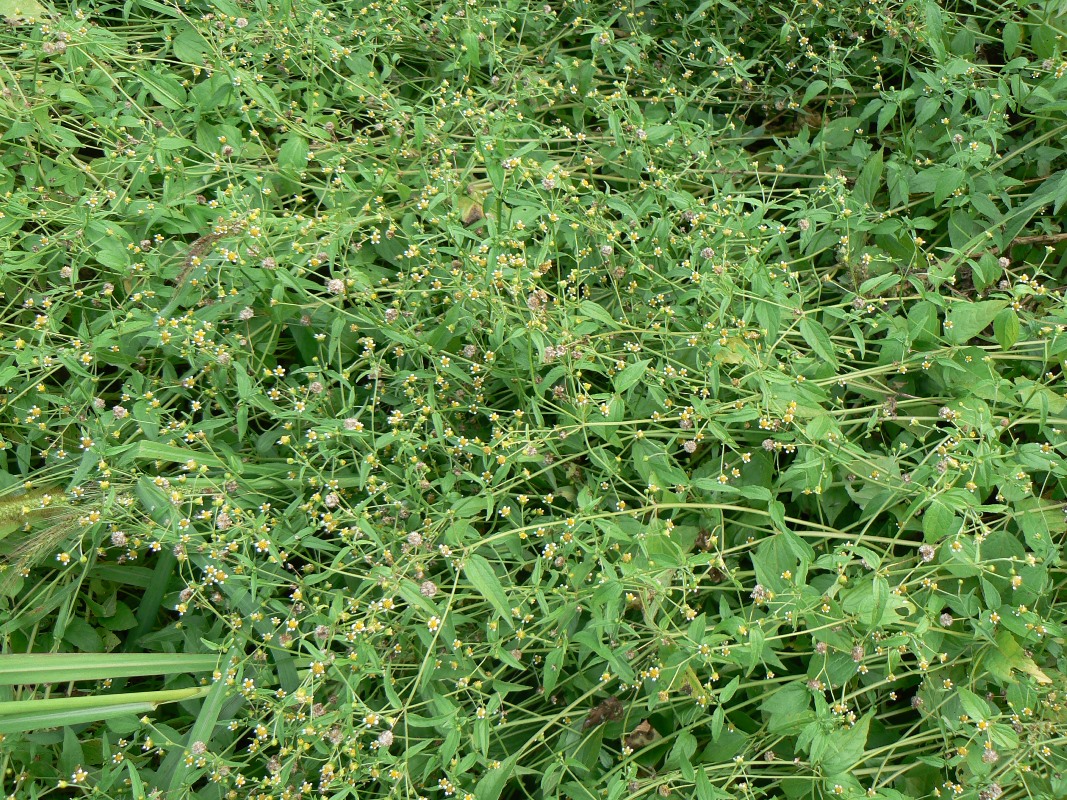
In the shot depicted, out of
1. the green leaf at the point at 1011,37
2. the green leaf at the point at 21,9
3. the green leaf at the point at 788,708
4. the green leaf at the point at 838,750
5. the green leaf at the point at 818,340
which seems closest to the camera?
the green leaf at the point at 838,750

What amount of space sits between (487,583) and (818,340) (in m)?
1.23

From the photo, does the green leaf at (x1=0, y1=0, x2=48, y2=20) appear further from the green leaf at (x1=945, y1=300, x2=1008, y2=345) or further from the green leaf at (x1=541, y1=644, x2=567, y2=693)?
the green leaf at (x1=945, y1=300, x2=1008, y2=345)

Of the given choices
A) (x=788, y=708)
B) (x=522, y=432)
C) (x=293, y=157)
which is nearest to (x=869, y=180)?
(x=522, y=432)

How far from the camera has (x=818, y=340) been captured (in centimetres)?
259

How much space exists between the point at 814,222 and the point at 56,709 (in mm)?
2753

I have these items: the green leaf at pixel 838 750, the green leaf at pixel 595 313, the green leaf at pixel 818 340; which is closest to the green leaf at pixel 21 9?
the green leaf at pixel 595 313

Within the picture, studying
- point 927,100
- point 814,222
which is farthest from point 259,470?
point 927,100

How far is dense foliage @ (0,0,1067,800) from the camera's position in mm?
2225

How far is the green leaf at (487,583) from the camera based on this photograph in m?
2.16

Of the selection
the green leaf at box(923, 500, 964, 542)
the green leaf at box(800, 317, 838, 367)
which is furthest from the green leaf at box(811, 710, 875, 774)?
the green leaf at box(800, 317, 838, 367)

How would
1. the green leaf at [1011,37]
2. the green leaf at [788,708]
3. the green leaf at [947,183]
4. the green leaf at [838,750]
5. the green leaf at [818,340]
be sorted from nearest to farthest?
the green leaf at [838,750]
the green leaf at [788,708]
the green leaf at [818,340]
the green leaf at [947,183]
the green leaf at [1011,37]

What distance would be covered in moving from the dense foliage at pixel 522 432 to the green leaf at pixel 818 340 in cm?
1

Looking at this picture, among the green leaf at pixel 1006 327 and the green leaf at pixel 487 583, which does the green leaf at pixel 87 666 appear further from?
the green leaf at pixel 1006 327

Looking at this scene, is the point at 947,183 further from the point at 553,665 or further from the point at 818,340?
the point at 553,665
